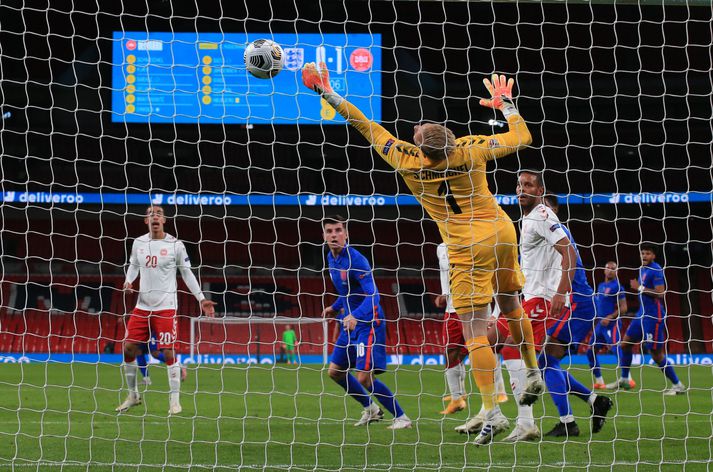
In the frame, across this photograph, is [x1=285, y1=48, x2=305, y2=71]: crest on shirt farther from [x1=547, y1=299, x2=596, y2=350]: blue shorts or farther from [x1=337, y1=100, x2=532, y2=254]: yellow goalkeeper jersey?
[x1=337, y1=100, x2=532, y2=254]: yellow goalkeeper jersey

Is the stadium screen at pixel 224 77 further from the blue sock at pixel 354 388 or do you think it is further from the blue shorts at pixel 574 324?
the blue shorts at pixel 574 324

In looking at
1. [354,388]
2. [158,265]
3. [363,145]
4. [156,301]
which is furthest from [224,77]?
[354,388]

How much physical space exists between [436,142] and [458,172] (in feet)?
0.93

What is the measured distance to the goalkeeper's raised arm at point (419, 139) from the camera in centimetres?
586

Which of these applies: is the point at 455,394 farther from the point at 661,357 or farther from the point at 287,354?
the point at 287,354

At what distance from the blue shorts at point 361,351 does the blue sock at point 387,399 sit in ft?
0.51

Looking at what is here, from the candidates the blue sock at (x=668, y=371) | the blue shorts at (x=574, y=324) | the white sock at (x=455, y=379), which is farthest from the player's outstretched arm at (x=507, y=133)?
the blue sock at (x=668, y=371)

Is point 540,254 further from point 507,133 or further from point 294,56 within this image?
point 294,56

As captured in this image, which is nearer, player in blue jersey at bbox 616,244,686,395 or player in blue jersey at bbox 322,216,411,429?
player in blue jersey at bbox 322,216,411,429

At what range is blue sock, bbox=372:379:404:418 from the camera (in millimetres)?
7664

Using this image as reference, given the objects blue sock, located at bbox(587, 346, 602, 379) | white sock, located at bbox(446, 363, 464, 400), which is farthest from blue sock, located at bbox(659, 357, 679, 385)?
white sock, located at bbox(446, 363, 464, 400)

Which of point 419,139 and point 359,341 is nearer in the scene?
point 419,139

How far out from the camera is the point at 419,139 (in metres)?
5.97

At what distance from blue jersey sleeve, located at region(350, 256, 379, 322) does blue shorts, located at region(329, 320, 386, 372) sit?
0.40 feet
